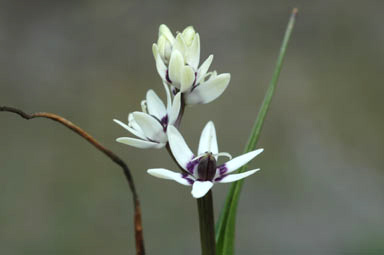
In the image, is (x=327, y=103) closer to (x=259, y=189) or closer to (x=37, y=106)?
(x=259, y=189)

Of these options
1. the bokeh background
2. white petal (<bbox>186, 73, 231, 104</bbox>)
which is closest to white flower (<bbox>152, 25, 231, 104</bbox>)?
white petal (<bbox>186, 73, 231, 104</bbox>)

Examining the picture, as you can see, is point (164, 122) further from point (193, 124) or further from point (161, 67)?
point (193, 124)

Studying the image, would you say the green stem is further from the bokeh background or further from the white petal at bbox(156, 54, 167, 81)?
the bokeh background

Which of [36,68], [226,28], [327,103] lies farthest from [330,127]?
[36,68]

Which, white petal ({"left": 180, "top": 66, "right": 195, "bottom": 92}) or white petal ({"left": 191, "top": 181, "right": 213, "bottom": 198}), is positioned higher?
white petal ({"left": 180, "top": 66, "right": 195, "bottom": 92})

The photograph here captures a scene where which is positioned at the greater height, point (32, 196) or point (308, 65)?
point (308, 65)

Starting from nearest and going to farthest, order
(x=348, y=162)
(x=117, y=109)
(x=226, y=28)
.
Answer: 1. (x=348, y=162)
2. (x=117, y=109)
3. (x=226, y=28)
